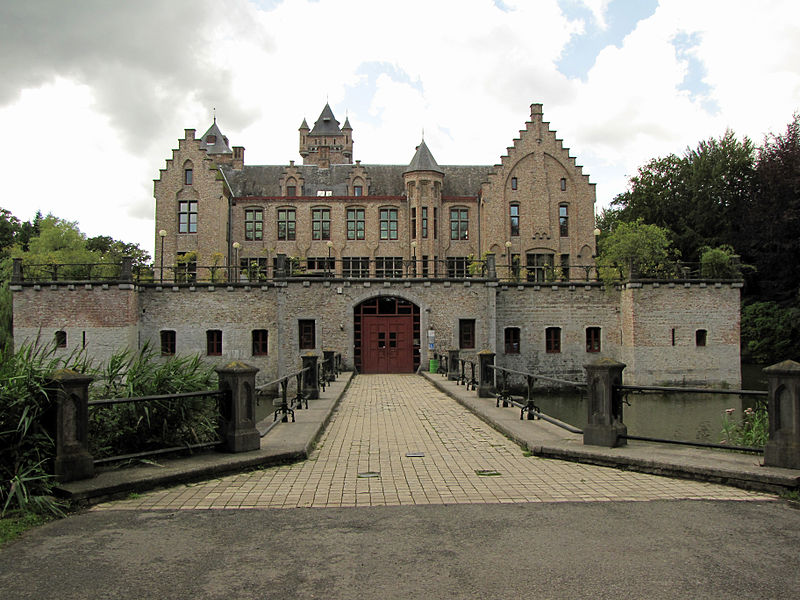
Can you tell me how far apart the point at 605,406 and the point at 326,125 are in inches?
2564

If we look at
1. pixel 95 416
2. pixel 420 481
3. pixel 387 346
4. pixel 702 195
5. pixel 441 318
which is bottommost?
pixel 420 481

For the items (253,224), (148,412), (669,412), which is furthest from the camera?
(253,224)

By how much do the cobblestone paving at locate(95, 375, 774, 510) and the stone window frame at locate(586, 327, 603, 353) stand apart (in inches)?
898

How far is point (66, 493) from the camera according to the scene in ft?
19.4

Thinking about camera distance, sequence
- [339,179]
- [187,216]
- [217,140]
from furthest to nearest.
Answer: [217,140], [339,179], [187,216]

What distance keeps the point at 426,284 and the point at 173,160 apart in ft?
64.1

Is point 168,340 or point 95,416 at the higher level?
point 168,340

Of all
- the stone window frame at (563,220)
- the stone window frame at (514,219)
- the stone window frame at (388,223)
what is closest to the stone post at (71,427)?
the stone window frame at (514,219)

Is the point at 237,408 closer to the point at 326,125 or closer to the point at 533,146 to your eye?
the point at 533,146

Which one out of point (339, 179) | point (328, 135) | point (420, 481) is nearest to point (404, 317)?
point (339, 179)

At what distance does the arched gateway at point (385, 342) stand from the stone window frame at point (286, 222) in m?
13.3

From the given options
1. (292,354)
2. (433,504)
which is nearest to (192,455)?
(433,504)

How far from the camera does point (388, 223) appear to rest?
1618 inches

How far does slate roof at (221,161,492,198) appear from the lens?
4222 centimetres
